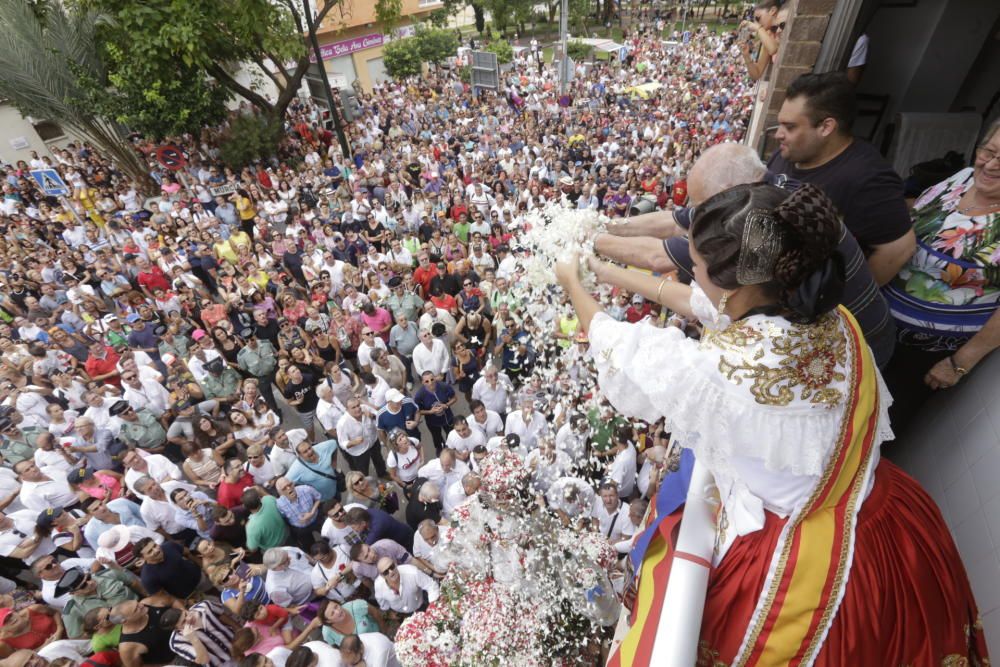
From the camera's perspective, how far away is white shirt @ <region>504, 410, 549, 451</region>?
249 inches

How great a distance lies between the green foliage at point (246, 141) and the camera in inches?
750

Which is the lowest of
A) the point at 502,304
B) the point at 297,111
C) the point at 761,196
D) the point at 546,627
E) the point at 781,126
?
the point at 297,111

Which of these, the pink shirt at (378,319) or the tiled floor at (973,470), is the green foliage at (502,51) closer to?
the pink shirt at (378,319)

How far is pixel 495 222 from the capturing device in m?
12.5

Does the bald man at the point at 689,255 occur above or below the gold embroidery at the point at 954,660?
above

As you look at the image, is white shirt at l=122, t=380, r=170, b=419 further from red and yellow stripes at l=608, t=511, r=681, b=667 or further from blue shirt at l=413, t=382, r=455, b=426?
red and yellow stripes at l=608, t=511, r=681, b=667

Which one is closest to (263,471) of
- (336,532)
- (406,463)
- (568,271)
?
(336,532)

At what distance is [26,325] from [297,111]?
1717cm

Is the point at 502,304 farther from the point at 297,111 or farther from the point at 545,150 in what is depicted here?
the point at 297,111

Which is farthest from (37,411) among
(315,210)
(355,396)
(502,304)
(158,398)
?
(315,210)

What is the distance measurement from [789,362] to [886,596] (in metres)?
0.98

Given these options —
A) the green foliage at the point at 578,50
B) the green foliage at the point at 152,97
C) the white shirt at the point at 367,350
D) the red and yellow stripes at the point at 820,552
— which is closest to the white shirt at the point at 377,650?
the red and yellow stripes at the point at 820,552

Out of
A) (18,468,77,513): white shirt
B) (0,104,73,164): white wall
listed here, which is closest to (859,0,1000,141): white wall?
(18,468,77,513): white shirt

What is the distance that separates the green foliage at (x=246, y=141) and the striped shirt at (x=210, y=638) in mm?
18440
